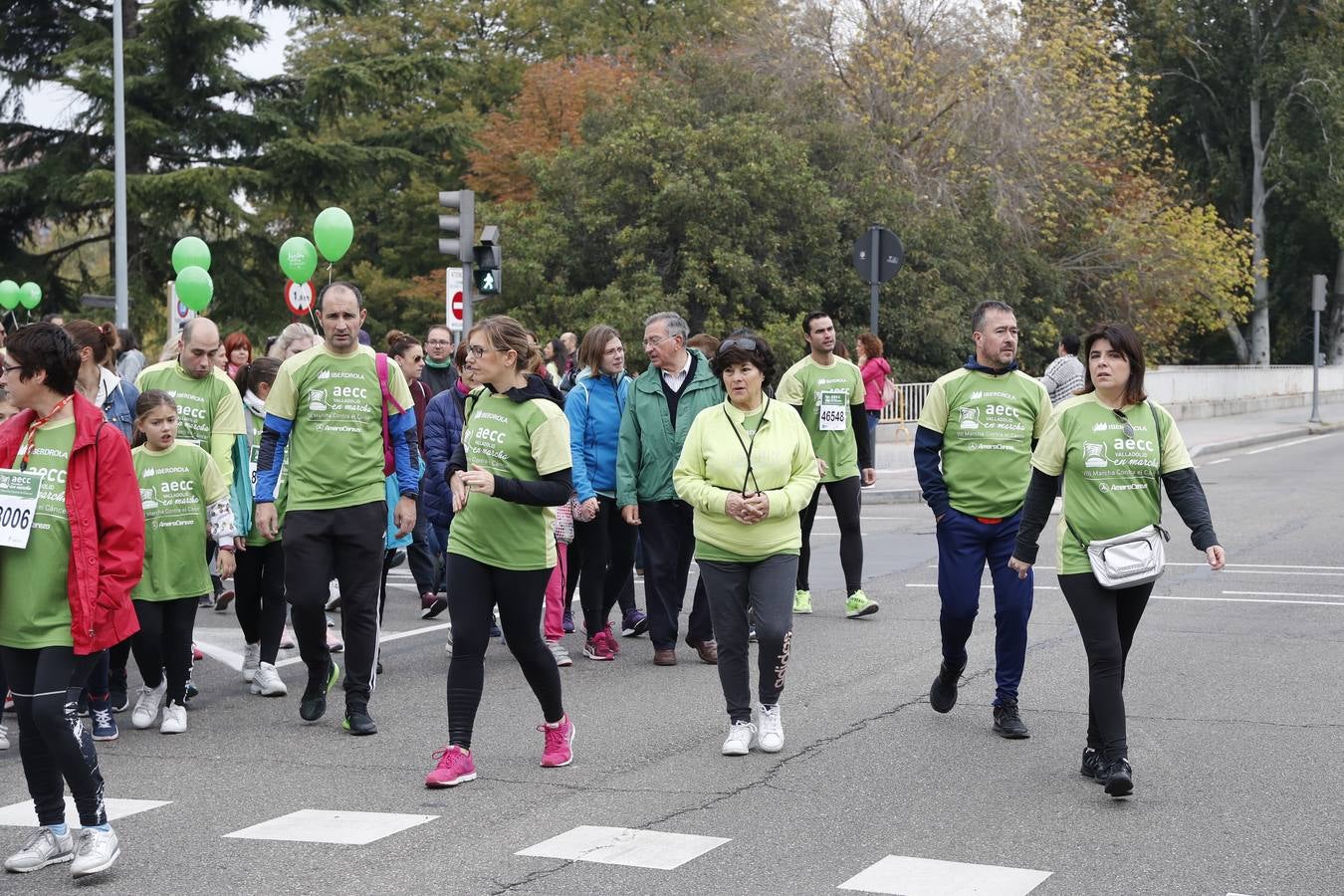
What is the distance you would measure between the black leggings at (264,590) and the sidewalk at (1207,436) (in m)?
11.4

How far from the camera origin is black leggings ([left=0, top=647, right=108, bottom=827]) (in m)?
5.30

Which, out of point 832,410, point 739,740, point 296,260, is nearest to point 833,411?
point 832,410

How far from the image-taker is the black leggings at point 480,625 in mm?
6602

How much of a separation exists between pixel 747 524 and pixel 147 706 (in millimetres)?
3114

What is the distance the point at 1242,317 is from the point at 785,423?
49162 mm

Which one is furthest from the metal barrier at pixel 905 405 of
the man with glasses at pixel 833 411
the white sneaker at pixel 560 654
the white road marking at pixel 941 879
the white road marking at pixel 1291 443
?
the white road marking at pixel 941 879

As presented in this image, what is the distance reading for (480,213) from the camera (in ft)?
103

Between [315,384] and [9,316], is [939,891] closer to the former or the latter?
[315,384]

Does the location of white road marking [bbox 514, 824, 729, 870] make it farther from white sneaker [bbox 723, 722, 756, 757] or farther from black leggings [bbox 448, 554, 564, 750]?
white sneaker [bbox 723, 722, 756, 757]

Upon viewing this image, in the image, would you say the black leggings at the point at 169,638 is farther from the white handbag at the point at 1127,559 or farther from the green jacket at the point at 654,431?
the white handbag at the point at 1127,559

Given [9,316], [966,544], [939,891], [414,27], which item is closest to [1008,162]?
[414,27]

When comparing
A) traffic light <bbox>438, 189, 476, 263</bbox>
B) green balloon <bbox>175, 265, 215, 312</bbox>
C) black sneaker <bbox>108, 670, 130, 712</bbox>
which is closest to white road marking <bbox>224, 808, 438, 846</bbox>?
black sneaker <bbox>108, 670, 130, 712</bbox>

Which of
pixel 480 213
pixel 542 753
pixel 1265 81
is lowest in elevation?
pixel 542 753

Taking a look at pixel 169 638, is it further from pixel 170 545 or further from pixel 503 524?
pixel 503 524
